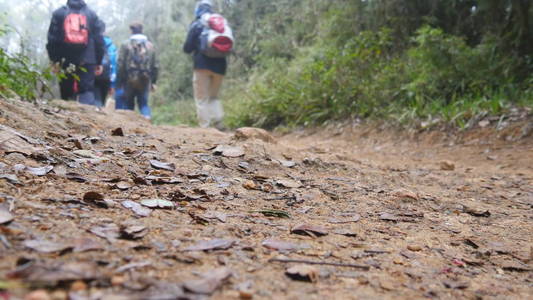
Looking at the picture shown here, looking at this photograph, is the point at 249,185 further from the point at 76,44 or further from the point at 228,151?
the point at 76,44

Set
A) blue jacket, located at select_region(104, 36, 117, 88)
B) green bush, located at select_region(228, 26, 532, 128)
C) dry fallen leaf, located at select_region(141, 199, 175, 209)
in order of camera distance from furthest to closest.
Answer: blue jacket, located at select_region(104, 36, 117, 88), green bush, located at select_region(228, 26, 532, 128), dry fallen leaf, located at select_region(141, 199, 175, 209)

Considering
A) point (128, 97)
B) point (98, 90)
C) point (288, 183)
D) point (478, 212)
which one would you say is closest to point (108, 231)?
point (288, 183)

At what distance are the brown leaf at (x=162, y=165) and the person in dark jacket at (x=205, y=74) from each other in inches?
160

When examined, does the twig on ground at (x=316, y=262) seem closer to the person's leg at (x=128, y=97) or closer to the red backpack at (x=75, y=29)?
the red backpack at (x=75, y=29)

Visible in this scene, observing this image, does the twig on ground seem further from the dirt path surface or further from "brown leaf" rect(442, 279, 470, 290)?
"brown leaf" rect(442, 279, 470, 290)

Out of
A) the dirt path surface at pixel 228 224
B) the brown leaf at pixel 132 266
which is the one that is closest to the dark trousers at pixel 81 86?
the dirt path surface at pixel 228 224

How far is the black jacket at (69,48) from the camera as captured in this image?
16.1 ft

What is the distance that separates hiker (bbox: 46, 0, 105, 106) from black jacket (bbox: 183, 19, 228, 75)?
1294mm

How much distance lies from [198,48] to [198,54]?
0.31 ft

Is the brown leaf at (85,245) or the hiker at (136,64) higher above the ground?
the hiker at (136,64)

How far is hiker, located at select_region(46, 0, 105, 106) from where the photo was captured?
4.89 m

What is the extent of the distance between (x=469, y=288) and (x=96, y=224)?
1.13m

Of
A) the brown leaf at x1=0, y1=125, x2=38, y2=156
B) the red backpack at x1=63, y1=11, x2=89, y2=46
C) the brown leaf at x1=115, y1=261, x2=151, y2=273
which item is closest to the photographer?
the brown leaf at x1=115, y1=261, x2=151, y2=273

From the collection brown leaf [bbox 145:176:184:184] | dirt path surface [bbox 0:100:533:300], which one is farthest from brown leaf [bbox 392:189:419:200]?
brown leaf [bbox 145:176:184:184]
